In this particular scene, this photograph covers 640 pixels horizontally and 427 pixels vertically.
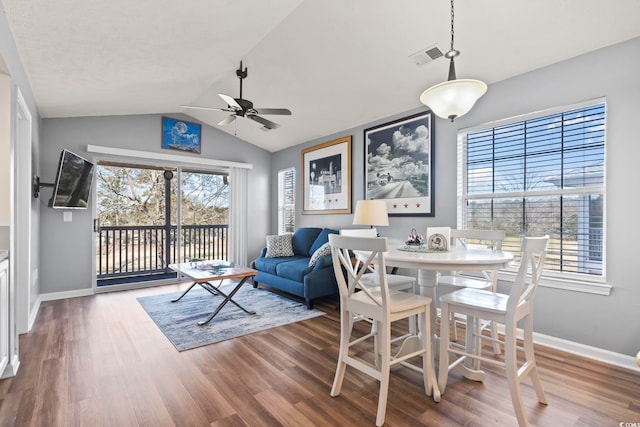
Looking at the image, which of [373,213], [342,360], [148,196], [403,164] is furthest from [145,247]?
[342,360]

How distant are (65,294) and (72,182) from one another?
62.8 inches

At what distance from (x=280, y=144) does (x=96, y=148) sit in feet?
9.29

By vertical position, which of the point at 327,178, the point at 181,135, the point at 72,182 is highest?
the point at 181,135

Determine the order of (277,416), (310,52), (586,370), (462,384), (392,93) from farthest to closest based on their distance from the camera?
(392,93) < (310,52) < (586,370) < (462,384) < (277,416)

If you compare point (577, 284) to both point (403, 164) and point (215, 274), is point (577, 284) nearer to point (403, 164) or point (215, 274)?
point (403, 164)

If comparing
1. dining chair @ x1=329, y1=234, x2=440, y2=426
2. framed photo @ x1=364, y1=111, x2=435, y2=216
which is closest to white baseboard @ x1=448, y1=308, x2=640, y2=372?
dining chair @ x1=329, y1=234, x2=440, y2=426

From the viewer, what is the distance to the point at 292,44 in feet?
10.2

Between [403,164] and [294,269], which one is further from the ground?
[403,164]

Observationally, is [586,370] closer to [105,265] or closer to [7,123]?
[7,123]

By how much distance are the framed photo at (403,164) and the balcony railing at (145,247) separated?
3.41m

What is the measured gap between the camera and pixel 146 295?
14.4ft

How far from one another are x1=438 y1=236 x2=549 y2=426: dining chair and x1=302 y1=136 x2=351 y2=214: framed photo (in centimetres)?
276

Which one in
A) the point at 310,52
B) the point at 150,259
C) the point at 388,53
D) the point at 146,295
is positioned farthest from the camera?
the point at 150,259

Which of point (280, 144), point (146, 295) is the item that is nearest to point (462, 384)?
point (146, 295)
